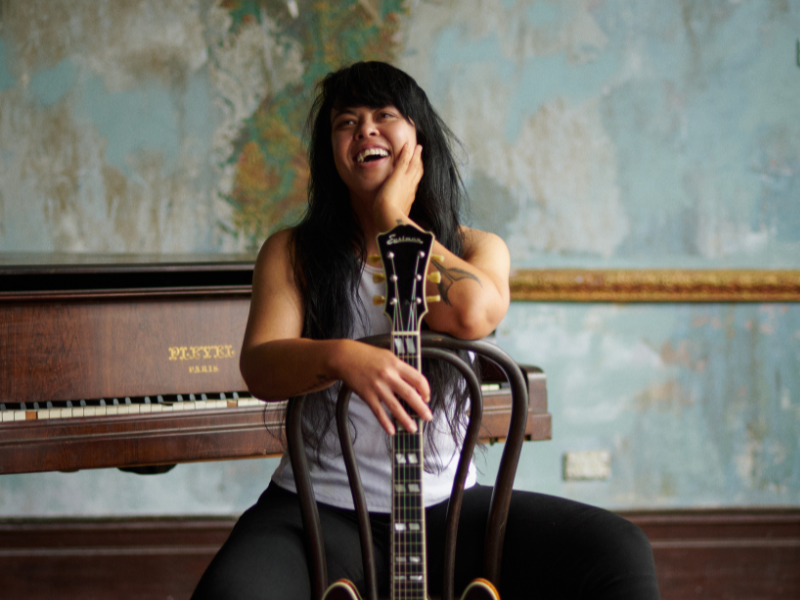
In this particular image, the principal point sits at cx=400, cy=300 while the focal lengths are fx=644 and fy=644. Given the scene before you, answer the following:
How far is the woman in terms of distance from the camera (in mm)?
936

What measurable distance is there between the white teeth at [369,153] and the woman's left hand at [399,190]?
31mm

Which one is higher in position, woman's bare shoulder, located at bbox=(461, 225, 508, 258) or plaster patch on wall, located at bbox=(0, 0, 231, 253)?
plaster patch on wall, located at bbox=(0, 0, 231, 253)

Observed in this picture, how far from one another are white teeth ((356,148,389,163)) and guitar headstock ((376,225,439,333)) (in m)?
0.32

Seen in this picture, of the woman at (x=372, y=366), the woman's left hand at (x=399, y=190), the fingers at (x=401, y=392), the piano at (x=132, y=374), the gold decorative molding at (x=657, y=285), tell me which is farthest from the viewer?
the gold decorative molding at (x=657, y=285)

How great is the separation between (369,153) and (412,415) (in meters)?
0.50

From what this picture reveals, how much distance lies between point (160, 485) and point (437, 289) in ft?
6.08

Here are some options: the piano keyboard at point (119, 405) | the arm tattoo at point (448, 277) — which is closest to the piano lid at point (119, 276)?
the piano keyboard at point (119, 405)

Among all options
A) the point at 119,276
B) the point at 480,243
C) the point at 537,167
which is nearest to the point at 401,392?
the point at 480,243

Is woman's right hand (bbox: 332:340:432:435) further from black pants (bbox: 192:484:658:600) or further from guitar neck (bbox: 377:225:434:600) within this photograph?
black pants (bbox: 192:484:658:600)

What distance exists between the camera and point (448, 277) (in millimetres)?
1032

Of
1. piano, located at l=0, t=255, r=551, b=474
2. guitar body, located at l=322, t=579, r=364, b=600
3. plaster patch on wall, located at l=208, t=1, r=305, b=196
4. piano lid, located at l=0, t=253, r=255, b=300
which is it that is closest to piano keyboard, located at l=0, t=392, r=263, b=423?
piano, located at l=0, t=255, r=551, b=474

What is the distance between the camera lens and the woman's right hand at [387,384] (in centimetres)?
82

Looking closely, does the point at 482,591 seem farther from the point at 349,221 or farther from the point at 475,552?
the point at 349,221

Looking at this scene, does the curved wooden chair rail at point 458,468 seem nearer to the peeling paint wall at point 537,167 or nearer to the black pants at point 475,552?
the black pants at point 475,552
